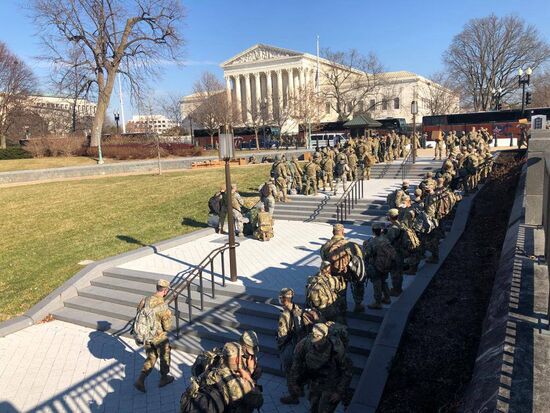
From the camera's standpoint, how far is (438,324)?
23.5 ft

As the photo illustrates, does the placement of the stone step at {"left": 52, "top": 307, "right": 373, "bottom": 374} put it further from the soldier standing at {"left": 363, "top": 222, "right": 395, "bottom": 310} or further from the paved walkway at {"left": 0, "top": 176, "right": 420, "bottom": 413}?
the soldier standing at {"left": 363, "top": 222, "right": 395, "bottom": 310}

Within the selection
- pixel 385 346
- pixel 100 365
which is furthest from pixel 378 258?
pixel 100 365

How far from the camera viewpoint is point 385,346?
6.64m

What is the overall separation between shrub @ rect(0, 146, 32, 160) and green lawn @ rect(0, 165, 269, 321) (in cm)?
1388

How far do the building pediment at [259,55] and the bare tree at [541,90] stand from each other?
39463 mm

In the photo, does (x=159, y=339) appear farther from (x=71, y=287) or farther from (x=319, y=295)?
(x=71, y=287)

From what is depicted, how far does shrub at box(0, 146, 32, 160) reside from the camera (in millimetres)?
36500

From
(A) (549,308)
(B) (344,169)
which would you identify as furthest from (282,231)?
(A) (549,308)

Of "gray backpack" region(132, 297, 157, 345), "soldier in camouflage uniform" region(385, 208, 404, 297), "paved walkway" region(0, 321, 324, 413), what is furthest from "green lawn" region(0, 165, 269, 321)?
"soldier in camouflage uniform" region(385, 208, 404, 297)

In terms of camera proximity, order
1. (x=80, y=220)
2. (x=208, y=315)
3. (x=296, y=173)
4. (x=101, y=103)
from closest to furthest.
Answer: (x=208, y=315), (x=80, y=220), (x=296, y=173), (x=101, y=103)

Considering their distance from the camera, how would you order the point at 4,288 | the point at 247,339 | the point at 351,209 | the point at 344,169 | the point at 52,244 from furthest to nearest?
the point at 344,169 → the point at 351,209 → the point at 52,244 → the point at 4,288 → the point at 247,339

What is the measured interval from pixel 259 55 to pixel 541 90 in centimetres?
4804

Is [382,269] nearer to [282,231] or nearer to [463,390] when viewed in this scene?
[463,390]

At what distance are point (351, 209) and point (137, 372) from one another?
10.4 meters
